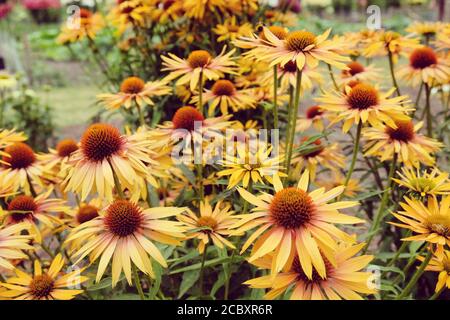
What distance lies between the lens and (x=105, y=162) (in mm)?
1067

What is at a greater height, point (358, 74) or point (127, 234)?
point (358, 74)

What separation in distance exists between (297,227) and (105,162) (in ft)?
1.55

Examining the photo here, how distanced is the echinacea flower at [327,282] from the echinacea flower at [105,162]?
1.26 feet

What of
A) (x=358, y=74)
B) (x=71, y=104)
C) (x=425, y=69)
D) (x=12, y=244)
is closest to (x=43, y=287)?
(x=12, y=244)

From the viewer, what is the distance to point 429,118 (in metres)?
1.73

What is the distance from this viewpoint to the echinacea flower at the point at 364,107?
3.86 feet

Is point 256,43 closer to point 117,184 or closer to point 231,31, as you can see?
point 117,184

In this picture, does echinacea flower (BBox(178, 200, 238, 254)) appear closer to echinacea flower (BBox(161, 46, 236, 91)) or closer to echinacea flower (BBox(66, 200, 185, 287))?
echinacea flower (BBox(66, 200, 185, 287))

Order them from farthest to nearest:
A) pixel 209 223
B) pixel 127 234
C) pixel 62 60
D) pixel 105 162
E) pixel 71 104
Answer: pixel 62 60
pixel 71 104
pixel 209 223
pixel 105 162
pixel 127 234

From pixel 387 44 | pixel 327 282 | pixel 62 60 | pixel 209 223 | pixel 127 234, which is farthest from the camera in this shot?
pixel 62 60

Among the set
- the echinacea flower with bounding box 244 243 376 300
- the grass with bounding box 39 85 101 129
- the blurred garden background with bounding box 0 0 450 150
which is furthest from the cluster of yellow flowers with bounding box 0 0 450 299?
the grass with bounding box 39 85 101 129

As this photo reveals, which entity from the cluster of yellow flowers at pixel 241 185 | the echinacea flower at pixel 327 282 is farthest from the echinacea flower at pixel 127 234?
the echinacea flower at pixel 327 282
